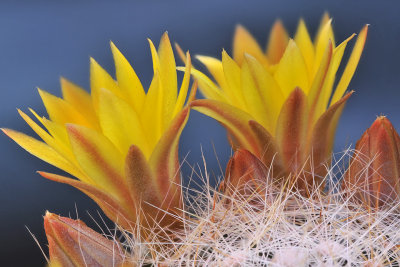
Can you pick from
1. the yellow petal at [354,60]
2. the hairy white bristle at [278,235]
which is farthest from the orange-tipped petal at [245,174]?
the yellow petal at [354,60]

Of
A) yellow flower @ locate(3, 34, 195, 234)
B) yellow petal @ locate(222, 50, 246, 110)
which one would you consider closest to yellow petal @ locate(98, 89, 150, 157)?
yellow flower @ locate(3, 34, 195, 234)

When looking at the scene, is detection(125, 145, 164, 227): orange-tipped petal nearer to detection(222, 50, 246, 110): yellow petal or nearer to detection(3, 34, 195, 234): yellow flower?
detection(3, 34, 195, 234): yellow flower

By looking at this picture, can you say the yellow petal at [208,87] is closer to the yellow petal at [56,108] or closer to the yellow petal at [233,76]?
the yellow petal at [233,76]

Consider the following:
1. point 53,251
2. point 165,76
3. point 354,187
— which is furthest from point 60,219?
point 354,187

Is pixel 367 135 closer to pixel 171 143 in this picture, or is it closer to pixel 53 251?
pixel 171 143

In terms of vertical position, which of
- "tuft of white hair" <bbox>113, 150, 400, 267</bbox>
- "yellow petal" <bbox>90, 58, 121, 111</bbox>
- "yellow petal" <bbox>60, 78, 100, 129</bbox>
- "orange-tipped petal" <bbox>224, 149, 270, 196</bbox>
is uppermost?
"yellow petal" <bbox>90, 58, 121, 111</bbox>

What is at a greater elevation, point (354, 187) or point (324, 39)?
point (324, 39)

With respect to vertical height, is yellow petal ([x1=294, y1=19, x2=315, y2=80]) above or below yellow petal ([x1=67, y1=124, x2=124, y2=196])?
above
